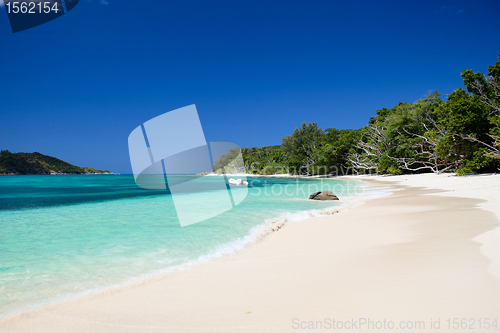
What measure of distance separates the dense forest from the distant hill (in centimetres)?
11373

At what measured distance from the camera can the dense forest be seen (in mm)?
20750

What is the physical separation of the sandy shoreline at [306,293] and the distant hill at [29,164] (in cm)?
14213

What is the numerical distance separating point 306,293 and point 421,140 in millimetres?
40235

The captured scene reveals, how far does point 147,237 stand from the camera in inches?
260

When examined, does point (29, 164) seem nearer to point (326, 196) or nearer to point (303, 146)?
point (303, 146)

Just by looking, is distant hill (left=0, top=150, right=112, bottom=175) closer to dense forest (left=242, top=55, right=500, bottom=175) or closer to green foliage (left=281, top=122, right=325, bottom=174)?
dense forest (left=242, top=55, right=500, bottom=175)

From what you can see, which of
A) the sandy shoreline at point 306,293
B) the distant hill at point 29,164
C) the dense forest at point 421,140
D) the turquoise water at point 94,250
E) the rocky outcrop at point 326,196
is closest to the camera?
the sandy shoreline at point 306,293

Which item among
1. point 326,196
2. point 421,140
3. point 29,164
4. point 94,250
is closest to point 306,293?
point 94,250

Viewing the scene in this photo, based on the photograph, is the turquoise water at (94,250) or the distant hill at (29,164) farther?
the distant hill at (29,164)

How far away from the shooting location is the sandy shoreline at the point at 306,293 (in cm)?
232

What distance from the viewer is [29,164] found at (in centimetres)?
10931

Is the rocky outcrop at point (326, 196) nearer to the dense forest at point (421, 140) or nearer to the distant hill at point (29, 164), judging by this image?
the dense forest at point (421, 140)

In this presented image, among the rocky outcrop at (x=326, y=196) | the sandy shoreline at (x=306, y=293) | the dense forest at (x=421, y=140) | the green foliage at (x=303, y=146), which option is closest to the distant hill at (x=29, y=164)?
the dense forest at (x=421, y=140)

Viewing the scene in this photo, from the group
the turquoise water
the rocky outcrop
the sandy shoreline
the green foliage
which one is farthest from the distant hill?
the sandy shoreline
